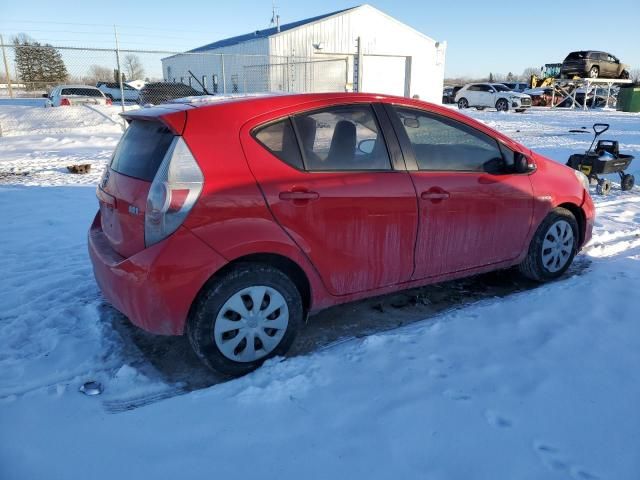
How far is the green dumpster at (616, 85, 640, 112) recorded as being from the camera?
29.9m

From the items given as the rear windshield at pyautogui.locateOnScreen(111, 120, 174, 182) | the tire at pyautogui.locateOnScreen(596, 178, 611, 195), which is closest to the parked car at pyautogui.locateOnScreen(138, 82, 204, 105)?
the tire at pyautogui.locateOnScreen(596, 178, 611, 195)

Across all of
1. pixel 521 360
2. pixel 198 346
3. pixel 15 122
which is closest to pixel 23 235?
pixel 198 346

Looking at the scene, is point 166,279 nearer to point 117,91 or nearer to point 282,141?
point 282,141

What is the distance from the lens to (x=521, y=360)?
3.08m

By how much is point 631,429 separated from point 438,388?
94 centimetres

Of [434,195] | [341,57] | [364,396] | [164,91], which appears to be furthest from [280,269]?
[341,57]

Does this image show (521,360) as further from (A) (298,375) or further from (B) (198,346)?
(B) (198,346)

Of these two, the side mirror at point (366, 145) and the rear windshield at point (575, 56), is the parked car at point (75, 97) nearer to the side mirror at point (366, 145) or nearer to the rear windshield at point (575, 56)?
the side mirror at point (366, 145)

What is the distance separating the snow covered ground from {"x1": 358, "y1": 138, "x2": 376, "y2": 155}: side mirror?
125 cm

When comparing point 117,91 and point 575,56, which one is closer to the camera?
point 575,56

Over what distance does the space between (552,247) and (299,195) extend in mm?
2595

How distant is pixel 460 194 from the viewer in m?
3.61

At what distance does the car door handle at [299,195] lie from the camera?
2.93 metres

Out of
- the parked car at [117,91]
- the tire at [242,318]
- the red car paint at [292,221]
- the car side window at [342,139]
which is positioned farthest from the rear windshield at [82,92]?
the tire at [242,318]
